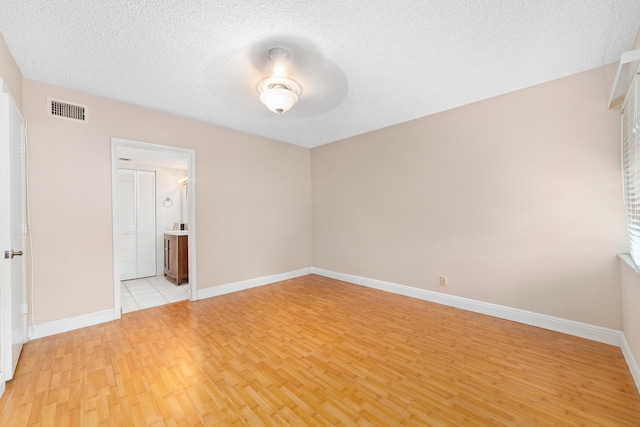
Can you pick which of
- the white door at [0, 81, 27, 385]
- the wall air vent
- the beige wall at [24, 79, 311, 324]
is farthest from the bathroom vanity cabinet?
the wall air vent

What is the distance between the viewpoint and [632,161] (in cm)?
204

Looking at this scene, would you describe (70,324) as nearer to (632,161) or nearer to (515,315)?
(515,315)

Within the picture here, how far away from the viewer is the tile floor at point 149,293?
366 cm

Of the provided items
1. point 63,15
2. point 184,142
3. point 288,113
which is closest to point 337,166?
point 288,113

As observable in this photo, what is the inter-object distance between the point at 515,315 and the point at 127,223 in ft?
21.4

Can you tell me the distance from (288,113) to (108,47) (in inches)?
77.1

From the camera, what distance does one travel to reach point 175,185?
584cm

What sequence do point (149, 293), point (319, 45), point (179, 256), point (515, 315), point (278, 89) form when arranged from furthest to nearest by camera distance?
point (179, 256), point (149, 293), point (515, 315), point (278, 89), point (319, 45)

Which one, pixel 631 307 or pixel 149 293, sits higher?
pixel 631 307

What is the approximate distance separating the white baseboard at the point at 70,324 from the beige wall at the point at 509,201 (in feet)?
11.8

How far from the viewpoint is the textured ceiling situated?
1.75 m

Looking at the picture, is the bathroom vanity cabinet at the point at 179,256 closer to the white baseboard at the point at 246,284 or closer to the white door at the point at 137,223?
the white door at the point at 137,223

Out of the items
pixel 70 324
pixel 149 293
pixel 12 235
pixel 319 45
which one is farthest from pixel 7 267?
pixel 319 45

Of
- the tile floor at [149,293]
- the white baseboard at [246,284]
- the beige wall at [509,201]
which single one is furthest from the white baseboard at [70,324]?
Answer: the beige wall at [509,201]
